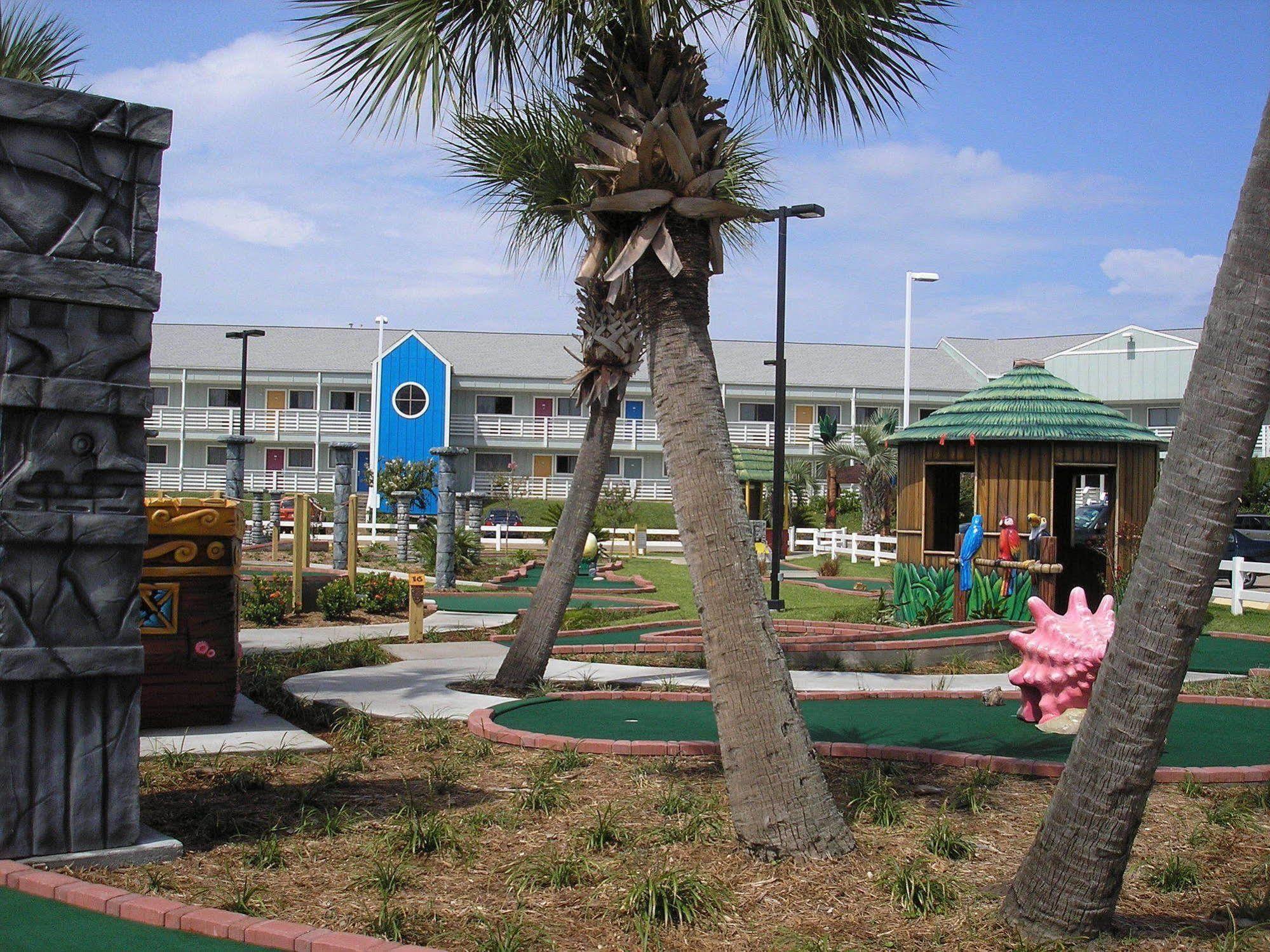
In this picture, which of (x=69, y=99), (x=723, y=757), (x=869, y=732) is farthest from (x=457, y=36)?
(x=869, y=732)

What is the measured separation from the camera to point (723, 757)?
5.73 m

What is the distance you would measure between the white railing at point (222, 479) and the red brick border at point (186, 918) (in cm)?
4404

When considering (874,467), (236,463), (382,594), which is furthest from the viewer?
(874,467)

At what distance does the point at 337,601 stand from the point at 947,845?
12902 millimetres

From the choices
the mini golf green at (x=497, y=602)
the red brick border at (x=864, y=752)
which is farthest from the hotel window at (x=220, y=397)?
the red brick border at (x=864, y=752)

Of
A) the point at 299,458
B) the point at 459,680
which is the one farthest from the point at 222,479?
the point at 459,680

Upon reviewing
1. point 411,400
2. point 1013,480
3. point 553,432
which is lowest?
point 1013,480

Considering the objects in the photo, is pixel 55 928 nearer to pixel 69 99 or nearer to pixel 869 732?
pixel 69 99

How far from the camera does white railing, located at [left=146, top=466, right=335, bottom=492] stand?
4834 cm

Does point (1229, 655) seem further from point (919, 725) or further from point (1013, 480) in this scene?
point (919, 725)

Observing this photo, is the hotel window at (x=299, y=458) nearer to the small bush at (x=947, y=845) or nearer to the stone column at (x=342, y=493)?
the stone column at (x=342, y=493)

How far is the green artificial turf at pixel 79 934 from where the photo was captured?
4.49 metres

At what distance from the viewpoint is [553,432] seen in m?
49.5

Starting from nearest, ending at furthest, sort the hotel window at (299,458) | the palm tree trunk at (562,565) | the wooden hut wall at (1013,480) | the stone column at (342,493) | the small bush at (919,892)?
1. the small bush at (919,892)
2. the palm tree trunk at (562,565)
3. the wooden hut wall at (1013,480)
4. the stone column at (342,493)
5. the hotel window at (299,458)
